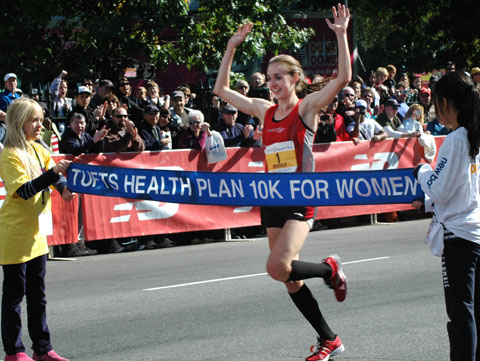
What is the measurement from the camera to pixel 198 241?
47.5 ft

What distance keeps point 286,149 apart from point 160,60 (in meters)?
15.8

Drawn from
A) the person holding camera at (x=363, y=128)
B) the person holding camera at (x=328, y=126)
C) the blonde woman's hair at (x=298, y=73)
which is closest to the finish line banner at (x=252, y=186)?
the blonde woman's hair at (x=298, y=73)

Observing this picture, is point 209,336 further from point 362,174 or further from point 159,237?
point 159,237

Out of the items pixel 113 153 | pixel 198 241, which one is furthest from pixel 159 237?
pixel 113 153

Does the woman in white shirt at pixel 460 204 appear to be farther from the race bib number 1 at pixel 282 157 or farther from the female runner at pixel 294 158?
the race bib number 1 at pixel 282 157

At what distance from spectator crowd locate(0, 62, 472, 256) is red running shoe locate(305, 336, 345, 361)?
24.2 ft

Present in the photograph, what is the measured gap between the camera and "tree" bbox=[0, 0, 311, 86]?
63.2 feet

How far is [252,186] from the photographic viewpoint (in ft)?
21.5

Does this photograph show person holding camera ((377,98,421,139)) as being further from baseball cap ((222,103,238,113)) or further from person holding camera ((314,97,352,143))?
baseball cap ((222,103,238,113))

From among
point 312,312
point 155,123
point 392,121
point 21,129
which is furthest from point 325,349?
point 392,121

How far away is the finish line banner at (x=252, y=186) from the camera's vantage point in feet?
20.6

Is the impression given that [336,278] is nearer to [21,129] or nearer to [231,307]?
[231,307]

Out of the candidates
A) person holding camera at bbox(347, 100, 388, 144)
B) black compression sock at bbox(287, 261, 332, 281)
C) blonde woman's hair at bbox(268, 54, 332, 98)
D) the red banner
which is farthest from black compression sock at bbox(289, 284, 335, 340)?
person holding camera at bbox(347, 100, 388, 144)

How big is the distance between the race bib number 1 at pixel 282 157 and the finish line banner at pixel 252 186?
0.19m
